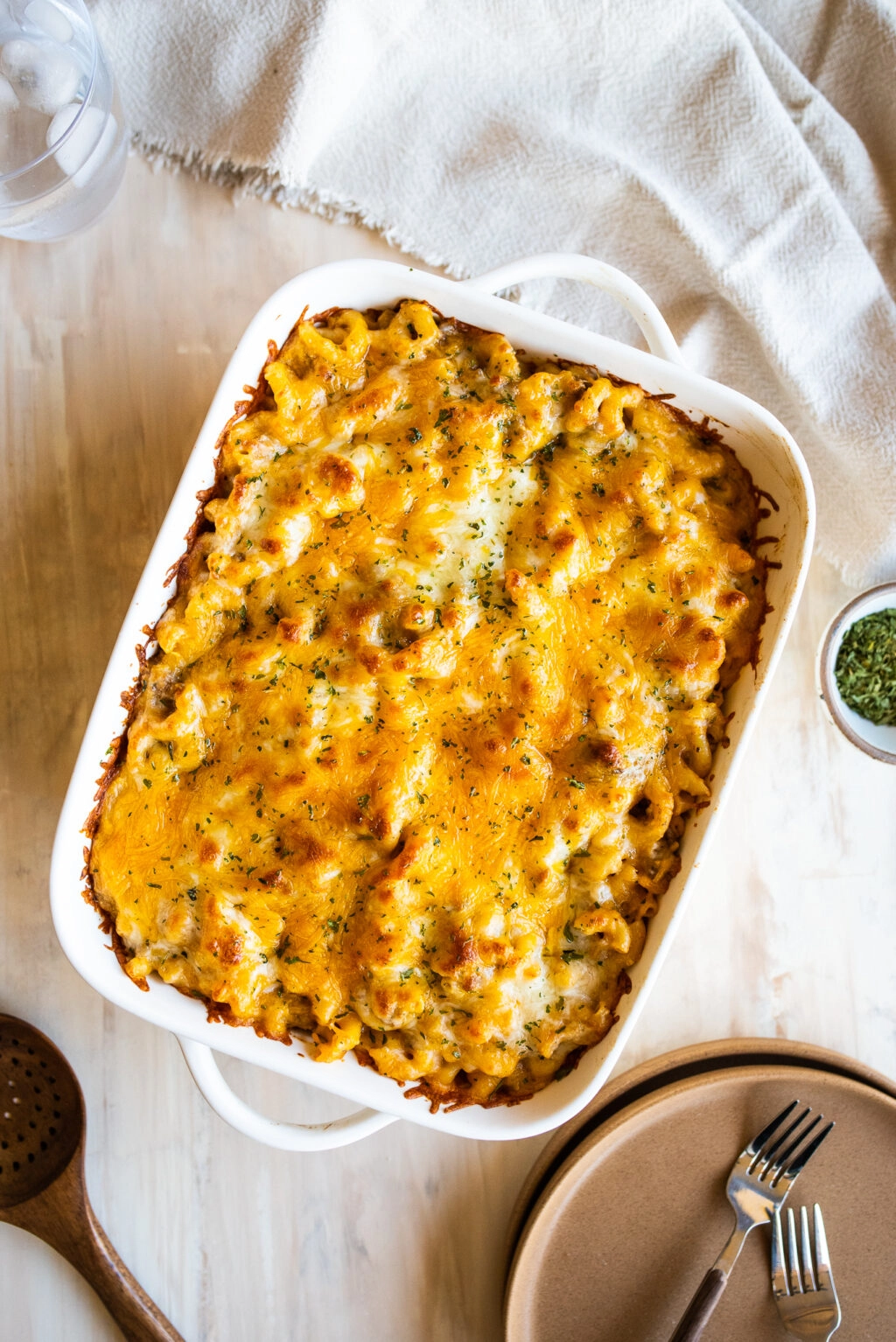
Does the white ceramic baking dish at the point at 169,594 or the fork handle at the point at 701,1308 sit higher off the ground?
the white ceramic baking dish at the point at 169,594

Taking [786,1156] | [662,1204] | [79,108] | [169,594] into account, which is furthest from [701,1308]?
[79,108]

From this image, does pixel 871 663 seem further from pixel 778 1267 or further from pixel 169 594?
pixel 169 594

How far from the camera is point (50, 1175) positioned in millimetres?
1918

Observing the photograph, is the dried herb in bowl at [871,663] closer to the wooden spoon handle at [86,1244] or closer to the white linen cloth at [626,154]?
the white linen cloth at [626,154]

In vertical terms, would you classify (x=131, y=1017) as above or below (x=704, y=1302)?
above

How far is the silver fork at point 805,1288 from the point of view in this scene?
76.4 inches

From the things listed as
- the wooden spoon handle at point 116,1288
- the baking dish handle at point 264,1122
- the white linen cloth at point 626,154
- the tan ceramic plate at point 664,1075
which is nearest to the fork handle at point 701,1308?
the tan ceramic plate at point 664,1075

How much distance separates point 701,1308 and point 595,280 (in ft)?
6.13

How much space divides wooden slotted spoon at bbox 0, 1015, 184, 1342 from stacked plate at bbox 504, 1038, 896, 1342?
728 mm

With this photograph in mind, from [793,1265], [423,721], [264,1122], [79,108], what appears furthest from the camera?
[793,1265]

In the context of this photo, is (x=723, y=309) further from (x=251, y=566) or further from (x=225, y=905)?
(x=225, y=905)

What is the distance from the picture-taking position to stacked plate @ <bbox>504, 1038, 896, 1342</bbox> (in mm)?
1922

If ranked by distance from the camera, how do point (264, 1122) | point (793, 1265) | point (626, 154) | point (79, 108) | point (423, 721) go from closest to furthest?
point (423, 721) < point (264, 1122) < point (79, 108) < point (793, 1265) < point (626, 154)

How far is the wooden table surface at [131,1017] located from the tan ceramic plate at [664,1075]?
0.06 meters
